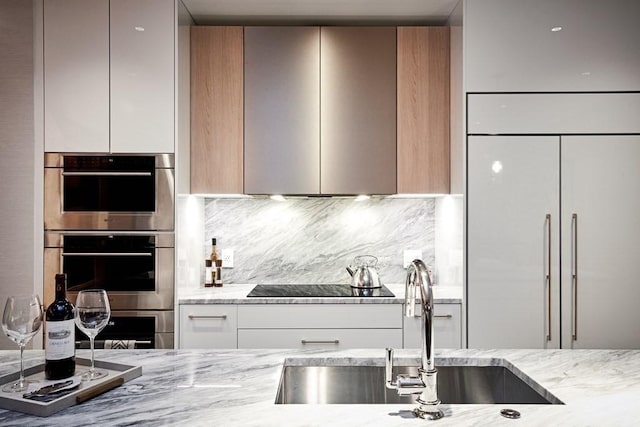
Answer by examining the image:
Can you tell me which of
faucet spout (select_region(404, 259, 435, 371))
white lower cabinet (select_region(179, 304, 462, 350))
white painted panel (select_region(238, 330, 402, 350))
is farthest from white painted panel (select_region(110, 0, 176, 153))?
faucet spout (select_region(404, 259, 435, 371))

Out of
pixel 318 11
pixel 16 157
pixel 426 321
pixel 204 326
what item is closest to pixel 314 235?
pixel 204 326

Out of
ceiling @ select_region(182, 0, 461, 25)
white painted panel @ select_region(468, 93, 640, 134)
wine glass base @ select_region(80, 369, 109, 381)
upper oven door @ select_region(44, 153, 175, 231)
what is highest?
ceiling @ select_region(182, 0, 461, 25)

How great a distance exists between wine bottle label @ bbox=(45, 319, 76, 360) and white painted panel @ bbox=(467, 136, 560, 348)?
81.3 inches

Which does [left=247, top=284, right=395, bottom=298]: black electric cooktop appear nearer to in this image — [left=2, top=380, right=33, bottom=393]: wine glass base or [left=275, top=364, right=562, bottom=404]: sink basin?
[left=275, top=364, right=562, bottom=404]: sink basin

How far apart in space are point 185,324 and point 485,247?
1.66 meters

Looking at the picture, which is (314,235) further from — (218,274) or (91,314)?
(91,314)

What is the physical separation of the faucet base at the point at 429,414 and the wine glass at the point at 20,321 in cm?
97

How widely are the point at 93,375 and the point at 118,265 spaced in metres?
1.52

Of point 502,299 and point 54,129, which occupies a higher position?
point 54,129

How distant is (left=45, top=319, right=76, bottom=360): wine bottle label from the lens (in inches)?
53.8

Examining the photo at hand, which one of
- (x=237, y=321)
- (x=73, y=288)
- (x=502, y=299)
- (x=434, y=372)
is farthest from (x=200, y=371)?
(x=502, y=299)

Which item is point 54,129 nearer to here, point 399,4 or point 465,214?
point 399,4

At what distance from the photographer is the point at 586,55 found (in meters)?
2.88

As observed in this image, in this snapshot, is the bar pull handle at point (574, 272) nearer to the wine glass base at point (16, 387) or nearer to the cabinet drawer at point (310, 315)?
the cabinet drawer at point (310, 315)
